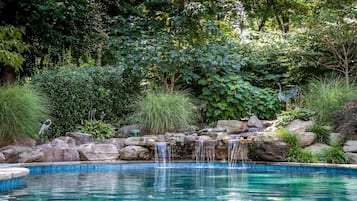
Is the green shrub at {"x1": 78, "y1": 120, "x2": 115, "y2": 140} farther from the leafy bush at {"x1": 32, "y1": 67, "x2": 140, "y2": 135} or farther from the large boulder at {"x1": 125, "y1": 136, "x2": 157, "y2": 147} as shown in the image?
the large boulder at {"x1": 125, "y1": 136, "x2": 157, "y2": 147}

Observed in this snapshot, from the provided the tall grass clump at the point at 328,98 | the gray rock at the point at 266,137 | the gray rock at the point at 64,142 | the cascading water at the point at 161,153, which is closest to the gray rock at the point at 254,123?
the tall grass clump at the point at 328,98

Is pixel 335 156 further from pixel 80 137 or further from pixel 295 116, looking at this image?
pixel 80 137

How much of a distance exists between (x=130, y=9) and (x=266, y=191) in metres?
8.82

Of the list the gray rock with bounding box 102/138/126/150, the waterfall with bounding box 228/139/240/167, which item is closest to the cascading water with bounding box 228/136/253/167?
the waterfall with bounding box 228/139/240/167

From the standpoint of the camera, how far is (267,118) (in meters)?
10.4

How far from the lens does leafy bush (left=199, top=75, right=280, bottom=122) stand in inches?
396

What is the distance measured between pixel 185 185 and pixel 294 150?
2.86 m

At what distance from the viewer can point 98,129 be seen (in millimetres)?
9039

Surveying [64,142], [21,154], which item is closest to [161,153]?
[64,142]

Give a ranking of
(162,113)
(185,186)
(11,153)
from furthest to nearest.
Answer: (162,113) → (11,153) → (185,186)

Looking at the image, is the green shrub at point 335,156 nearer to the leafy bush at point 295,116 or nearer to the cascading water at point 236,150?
the leafy bush at point 295,116

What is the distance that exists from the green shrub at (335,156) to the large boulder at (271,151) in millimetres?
613

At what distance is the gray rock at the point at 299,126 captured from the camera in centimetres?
812

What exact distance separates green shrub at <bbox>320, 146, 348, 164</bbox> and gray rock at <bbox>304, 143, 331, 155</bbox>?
106 mm
